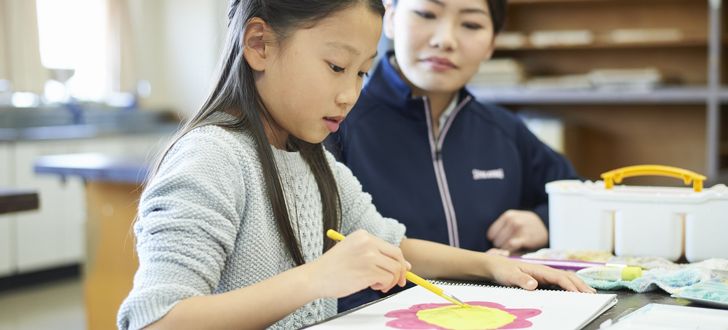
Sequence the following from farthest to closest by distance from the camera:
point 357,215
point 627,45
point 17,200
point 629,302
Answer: point 627,45, point 17,200, point 357,215, point 629,302

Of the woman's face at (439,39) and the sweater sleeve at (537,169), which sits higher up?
the woman's face at (439,39)

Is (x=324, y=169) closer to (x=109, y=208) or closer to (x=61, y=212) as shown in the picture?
(x=109, y=208)

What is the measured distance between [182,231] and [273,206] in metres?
0.19

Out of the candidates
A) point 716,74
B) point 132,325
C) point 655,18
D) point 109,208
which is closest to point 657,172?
point 132,325

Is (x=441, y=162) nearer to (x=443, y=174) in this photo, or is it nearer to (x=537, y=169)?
(x=443, y=174)

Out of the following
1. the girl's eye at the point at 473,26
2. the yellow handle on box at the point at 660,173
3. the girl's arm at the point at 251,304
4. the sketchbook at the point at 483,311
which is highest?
the girl's eye at the point at 473,26

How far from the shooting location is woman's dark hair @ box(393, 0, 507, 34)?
1694mm

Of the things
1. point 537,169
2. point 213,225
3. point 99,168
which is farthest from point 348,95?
point 99,168

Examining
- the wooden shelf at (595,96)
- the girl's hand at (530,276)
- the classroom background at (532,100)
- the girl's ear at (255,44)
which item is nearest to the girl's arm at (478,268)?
the girl's hand at (530,276)

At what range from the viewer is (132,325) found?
88cm

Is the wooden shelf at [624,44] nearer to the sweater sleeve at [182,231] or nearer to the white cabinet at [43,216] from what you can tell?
the white cabinet at [43,216]

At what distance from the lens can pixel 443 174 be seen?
166 centimetres

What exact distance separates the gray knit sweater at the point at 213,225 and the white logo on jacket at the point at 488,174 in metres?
0.55

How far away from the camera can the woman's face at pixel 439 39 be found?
1.62 metres
